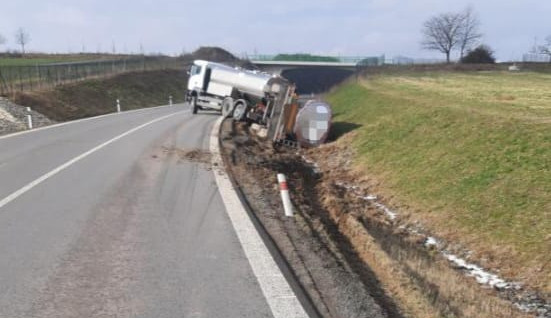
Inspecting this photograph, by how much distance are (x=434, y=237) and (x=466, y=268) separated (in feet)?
5.52

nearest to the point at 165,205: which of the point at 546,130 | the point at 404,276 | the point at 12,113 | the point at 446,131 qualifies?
the point at 404,276

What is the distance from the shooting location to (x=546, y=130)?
1349 centimetres

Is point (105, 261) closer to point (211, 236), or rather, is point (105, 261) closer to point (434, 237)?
point (211, 236)

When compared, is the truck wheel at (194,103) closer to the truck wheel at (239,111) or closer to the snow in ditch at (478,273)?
the truck wheel at (239,111)

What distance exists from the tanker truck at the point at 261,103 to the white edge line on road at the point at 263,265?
1232 cm

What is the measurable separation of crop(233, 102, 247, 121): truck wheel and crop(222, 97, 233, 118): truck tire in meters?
0.47

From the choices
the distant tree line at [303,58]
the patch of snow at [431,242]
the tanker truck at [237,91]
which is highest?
the distant tree line at [303,58]

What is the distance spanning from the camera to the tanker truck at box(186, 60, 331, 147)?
72.3 feet

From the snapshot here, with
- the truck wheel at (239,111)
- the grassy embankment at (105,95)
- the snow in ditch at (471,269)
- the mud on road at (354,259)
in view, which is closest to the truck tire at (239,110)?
the truck wheel at (239,111)

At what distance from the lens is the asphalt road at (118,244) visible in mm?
4836

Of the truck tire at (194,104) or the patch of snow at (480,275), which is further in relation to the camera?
the truck tire at (194,104)

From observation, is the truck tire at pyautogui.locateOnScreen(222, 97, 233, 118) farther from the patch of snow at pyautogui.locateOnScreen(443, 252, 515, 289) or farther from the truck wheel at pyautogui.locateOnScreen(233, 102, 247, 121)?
the patch of snow at pyautogui.locateOnScreen(443, 252, 515, 289)

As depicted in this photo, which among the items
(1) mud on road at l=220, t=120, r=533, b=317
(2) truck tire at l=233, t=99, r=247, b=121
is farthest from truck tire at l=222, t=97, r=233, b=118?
(1) mud on road at l=220, t=120, r=533, b=317

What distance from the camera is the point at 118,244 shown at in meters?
6.54
